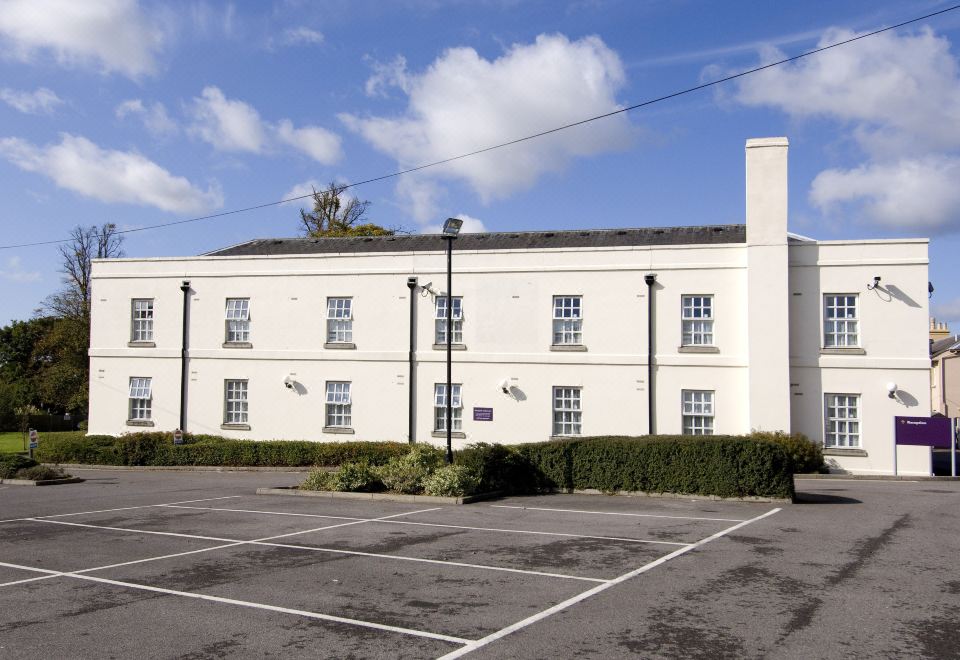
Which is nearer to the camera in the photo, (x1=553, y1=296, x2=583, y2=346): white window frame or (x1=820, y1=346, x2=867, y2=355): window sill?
(x1=820, y1=346, x2=867, y2=355): window sill

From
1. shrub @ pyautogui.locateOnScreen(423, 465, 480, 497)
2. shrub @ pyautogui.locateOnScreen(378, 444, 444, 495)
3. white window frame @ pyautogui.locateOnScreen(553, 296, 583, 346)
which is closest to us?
shrub @ pyautogui.locateOnScreen(423, 465, 480, 497)

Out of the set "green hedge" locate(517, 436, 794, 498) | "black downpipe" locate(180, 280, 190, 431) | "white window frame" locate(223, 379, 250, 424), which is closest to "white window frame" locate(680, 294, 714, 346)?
"green hedge" locate(517, 436, 794, 498)

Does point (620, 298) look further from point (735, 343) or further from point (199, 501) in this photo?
point (199, 501)

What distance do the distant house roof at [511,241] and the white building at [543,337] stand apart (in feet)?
0.37

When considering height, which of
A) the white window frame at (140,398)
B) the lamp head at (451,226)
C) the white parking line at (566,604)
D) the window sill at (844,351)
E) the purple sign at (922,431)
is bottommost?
the white parking line at (566,604)

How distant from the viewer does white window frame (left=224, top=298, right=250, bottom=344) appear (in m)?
30.9

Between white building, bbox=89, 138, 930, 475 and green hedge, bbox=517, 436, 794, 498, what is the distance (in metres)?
7.15

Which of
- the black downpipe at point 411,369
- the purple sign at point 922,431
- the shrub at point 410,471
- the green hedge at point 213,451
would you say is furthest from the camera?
the black downpipe at point 411,369

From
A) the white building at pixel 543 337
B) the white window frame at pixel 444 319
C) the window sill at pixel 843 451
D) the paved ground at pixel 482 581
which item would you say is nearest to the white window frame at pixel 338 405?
the white building at pixel 543 337

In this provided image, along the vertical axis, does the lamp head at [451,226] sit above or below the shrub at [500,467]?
above

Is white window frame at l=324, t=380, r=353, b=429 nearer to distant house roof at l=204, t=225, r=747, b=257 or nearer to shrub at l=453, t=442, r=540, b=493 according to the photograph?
distant house roof at l=204, t=225, r=747, b=257

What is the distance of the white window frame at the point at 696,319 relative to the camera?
26.6 meters

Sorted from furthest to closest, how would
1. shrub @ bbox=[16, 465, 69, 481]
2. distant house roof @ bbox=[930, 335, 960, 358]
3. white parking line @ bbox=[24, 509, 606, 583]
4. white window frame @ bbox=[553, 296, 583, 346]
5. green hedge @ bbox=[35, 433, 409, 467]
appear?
1. distant house roof @ bbox=[930, 335, 960, 358]
2. green hedge @ bbox=[35, 433, 409, 467]
3. white window frame @ bbox=[553, 296, 583, 346]
4. shrub @ bbox=[16, 465, 69, 481]
5. white parking line @ bbox=[24, 509, 606, 583]

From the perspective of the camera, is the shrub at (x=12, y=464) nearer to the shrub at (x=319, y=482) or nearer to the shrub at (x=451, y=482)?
the shrub at (x=319, y=482)
